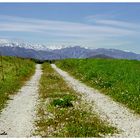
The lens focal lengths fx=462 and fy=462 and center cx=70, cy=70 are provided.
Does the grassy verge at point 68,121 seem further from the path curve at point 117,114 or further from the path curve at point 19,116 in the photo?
the path curve at point 117,114

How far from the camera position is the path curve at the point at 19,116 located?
18.6m

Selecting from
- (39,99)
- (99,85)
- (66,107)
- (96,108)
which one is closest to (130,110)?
(96,108)

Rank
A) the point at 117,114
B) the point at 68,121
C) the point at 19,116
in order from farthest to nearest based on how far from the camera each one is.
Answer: the point at 117,114 < the point at 19,116 < the point at 68,121

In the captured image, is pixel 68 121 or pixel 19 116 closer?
pixel 68 121

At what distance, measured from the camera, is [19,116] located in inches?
891

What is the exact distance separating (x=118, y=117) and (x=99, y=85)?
1704cm

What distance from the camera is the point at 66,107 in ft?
82.9

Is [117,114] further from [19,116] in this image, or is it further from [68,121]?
[19,116]

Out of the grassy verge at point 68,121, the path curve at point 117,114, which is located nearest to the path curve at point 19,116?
the grassy verge at point 68,121

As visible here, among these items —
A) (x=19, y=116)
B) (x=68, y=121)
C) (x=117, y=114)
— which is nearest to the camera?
(x=68, y=121)

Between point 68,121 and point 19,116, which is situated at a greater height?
point 68,121

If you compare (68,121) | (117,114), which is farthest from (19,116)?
(117,114)

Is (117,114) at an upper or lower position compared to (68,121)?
lower

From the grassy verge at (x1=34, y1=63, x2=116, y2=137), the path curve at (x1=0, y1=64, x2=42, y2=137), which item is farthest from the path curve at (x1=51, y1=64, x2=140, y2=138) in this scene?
the path curve at (x1=0, y1=64, x2=42, y2=137)
